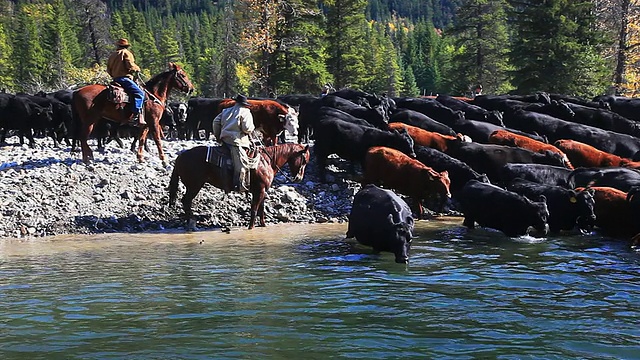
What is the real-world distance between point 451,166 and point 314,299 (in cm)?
814

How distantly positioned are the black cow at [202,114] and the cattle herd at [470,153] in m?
0.04

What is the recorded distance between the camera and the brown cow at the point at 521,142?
16.7 m

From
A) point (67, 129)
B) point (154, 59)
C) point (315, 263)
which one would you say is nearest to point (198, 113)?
point (67, 129)

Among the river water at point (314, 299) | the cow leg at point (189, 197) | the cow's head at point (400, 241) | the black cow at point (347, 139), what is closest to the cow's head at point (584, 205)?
the river water at point (314, 299)

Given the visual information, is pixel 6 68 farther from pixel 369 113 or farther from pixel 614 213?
pixel 614 213

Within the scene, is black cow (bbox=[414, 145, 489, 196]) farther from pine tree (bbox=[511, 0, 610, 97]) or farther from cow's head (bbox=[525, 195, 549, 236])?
pine tree (bbox=[511, 0, 610, 97])

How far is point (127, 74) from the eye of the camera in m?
15.0

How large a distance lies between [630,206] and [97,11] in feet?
188

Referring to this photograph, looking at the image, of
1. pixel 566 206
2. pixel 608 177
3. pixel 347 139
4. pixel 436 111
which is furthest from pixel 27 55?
pixel 566 206

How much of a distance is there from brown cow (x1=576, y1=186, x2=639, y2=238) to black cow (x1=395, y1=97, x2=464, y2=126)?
25.9 feet

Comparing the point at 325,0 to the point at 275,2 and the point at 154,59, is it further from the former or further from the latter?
the point at 154,59

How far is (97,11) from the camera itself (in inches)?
2394

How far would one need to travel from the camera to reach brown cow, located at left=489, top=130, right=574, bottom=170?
656 inches

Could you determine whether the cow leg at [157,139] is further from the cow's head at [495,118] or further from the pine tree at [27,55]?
the pine tree at [27,55]
